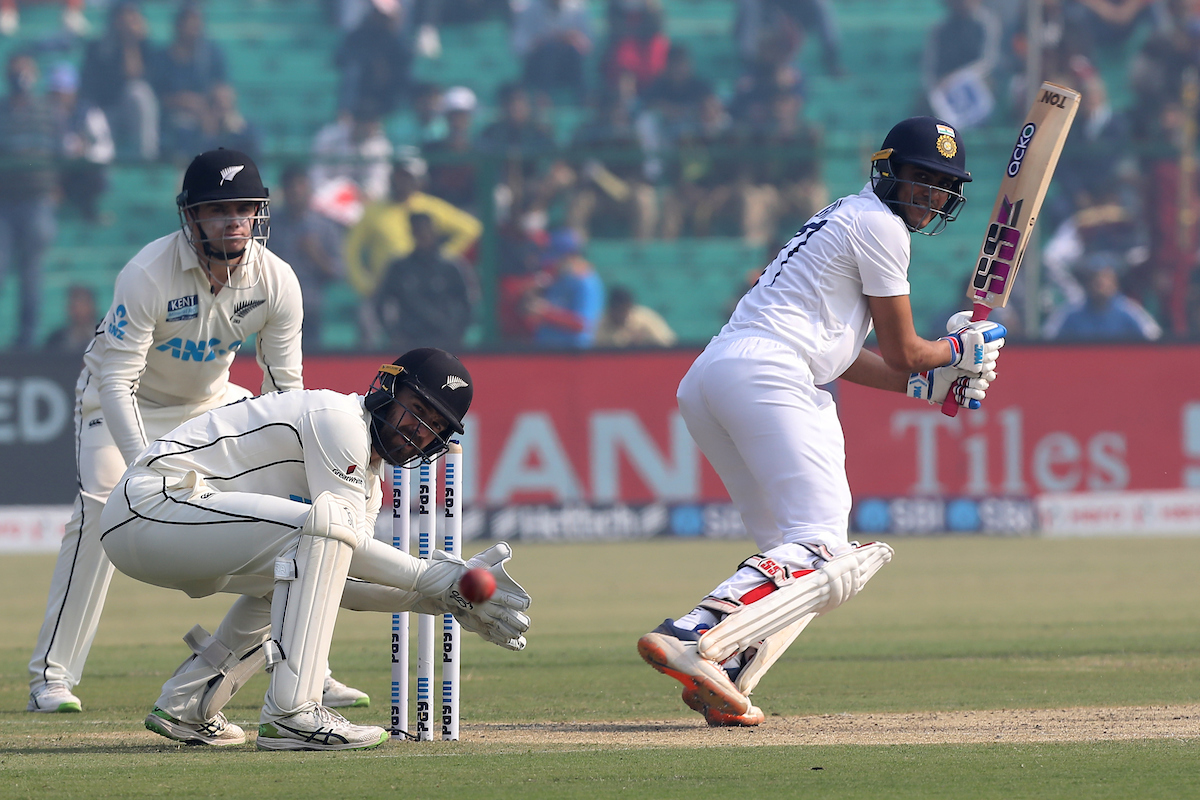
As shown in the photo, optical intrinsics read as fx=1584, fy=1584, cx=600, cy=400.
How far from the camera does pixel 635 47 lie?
17.4 meters

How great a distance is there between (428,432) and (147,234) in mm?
11645

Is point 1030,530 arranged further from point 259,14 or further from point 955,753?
point 259,14

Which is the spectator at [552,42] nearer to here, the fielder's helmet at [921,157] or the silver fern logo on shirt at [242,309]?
the silver fern logo on shirt at [242,309]

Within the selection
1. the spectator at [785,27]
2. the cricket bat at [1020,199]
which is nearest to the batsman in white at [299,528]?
the cricket bat at [1020,199]

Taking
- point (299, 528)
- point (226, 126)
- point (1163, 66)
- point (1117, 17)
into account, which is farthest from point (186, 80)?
point (299, 528)

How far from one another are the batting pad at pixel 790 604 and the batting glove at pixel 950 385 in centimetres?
76

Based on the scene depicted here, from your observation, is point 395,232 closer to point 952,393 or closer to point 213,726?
point 952,393

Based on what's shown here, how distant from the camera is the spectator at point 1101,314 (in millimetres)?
13938

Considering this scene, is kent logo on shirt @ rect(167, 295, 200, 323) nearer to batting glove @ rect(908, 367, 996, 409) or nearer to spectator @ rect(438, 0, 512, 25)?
batting glove @ rect(908, 367, 996, 409)

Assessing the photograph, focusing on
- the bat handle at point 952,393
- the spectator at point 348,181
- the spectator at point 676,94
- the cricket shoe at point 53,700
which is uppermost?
the spectator at point 676,94

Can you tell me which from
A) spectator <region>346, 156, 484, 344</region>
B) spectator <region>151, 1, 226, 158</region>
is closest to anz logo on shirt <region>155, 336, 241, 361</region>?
spectator <region>346, 156, 484, 344</region>

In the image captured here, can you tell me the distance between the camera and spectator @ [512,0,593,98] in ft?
56.8

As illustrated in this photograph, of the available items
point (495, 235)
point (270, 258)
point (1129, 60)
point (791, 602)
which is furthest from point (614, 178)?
point (791, 602)

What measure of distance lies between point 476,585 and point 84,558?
2.29m
